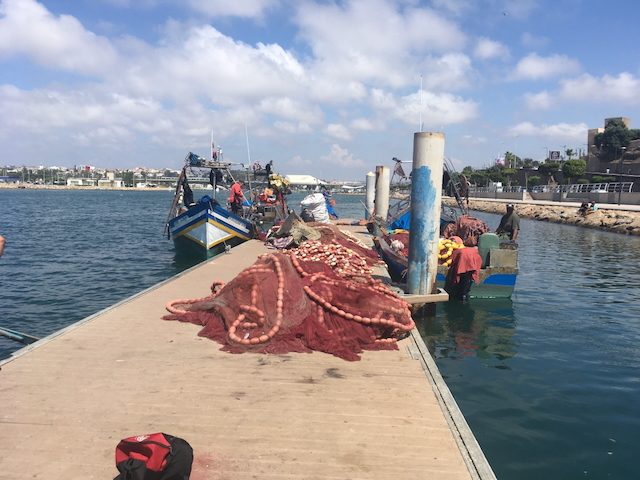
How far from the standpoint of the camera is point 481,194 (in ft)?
265

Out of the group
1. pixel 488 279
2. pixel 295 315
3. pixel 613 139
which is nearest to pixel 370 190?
pixel 488 279

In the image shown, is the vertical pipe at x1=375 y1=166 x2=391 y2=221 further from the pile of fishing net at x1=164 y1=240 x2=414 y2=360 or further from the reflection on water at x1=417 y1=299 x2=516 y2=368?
the pile of fishing net at x1=164 y1=240 x2=414 y2=360

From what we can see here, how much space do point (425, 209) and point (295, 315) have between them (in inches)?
146

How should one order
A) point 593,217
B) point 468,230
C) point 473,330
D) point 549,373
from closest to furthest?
point 549,373 < point 473,330 < point 468,230 < point 593,217

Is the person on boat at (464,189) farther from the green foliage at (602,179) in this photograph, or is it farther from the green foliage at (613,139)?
the green foliage at (613,139)

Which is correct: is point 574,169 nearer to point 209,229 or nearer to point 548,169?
point 548,169

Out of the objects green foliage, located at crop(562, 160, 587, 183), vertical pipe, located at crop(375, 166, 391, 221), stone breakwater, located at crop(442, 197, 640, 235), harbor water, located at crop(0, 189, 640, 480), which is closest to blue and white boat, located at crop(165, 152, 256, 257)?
harbor water, located at crop(0, 189, 640, 480)

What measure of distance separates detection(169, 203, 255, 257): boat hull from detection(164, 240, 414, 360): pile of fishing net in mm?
10809

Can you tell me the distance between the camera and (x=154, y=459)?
10.1ft

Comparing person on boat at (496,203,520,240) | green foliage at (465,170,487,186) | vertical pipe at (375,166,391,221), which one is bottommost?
person on boat at (496,203,520,240)

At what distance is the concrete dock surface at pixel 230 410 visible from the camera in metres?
3.49

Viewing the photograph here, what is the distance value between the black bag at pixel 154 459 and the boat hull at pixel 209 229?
14.6 metres

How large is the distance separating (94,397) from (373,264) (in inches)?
321

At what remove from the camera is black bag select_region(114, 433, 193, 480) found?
3.05m
